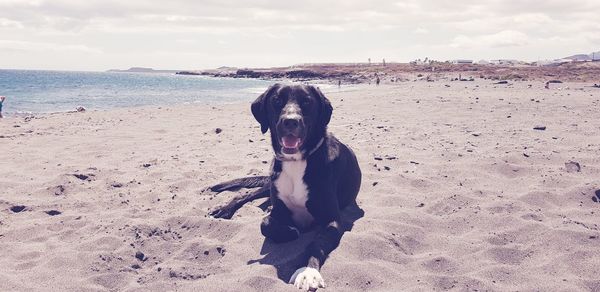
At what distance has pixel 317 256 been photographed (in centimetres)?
409

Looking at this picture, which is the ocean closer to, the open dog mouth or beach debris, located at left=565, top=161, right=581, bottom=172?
the open dog mouth

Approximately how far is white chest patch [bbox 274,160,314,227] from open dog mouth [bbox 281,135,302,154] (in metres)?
0.18

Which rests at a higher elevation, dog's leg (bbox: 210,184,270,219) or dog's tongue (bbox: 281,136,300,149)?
dog's tongue (bbox: 281,136,300,149)

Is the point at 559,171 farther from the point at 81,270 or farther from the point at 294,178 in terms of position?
the point at 81,270

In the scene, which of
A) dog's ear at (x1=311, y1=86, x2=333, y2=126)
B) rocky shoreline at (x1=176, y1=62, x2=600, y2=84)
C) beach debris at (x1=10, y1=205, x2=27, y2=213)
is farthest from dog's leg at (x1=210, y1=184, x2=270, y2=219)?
rocky shoreline at (x1=176, y1=62, x2=600, y2=84)

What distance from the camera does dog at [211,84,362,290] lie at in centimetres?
448

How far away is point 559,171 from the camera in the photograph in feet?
21.6

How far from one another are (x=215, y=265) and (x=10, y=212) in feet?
10.6

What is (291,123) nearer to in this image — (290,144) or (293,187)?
(290,144)

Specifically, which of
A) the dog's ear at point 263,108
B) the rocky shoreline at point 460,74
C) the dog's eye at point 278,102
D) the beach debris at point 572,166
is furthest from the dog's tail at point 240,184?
the rocky shoreline at point 460,74

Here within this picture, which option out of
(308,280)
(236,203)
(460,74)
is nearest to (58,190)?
(236,203)

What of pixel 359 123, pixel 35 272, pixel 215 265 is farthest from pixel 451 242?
pixel 359 123

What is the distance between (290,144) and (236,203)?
5.55ft

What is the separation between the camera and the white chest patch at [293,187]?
470 centimetres
